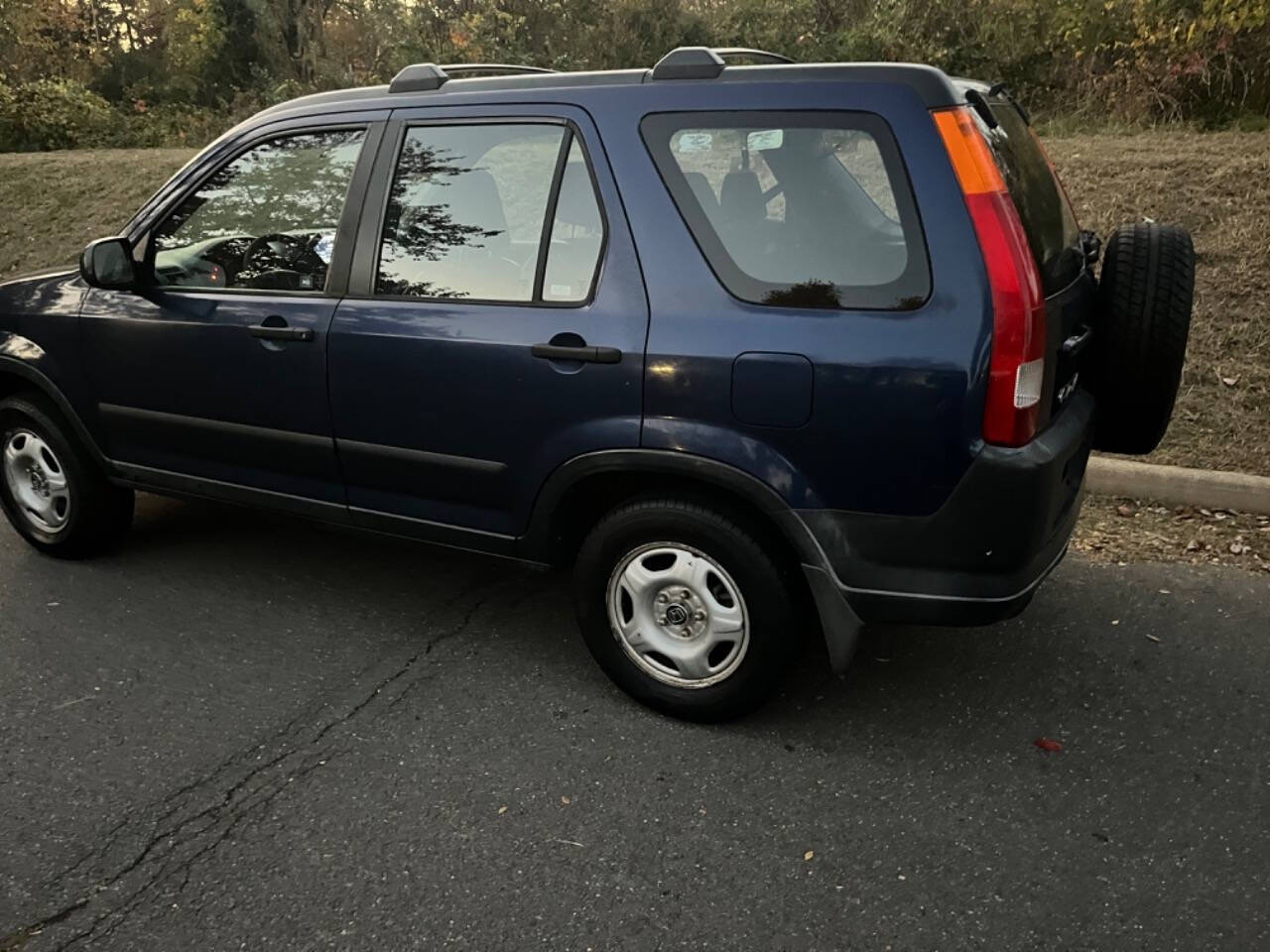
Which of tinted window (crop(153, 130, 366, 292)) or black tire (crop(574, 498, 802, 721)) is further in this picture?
tinted window (crop(153, 130, 366, 292))

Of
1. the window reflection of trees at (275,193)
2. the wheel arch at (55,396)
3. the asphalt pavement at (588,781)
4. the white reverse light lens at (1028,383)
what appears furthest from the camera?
Answer: the wheel arch at (55,396)

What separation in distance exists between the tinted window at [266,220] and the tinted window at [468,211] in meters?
0.25

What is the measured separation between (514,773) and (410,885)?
0.50 meters

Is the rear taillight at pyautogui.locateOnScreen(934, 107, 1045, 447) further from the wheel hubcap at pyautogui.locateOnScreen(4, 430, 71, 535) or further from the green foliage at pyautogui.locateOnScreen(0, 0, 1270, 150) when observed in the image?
the green foliage at pyautogui.locateOnScreen(0, 0, 1270, 150)

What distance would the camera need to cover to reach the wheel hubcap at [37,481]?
4.30 m

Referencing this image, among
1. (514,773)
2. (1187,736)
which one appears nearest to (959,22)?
(1187,736)

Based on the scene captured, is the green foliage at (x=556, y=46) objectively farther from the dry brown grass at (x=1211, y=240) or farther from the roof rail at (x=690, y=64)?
the roof rail at (x=690, y=64)

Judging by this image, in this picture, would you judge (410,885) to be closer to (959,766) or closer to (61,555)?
(959,766)

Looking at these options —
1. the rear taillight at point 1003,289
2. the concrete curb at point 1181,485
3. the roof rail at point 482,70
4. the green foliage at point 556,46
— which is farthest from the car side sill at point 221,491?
the green foliage at point 556,46

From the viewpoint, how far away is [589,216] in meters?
2.96

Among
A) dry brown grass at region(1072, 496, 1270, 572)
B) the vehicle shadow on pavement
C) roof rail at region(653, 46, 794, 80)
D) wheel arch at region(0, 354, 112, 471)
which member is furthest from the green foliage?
wheel arch at region(0, 354, 112, 471)

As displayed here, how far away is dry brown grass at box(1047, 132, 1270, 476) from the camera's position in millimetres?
5148

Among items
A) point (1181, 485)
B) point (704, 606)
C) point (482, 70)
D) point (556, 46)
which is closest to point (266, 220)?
point (482, 70)

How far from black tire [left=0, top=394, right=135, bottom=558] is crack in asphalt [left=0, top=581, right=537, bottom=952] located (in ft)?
5.57
